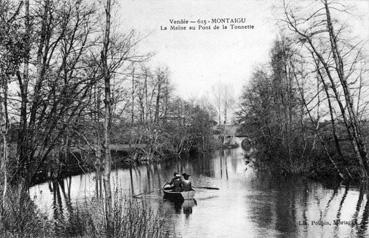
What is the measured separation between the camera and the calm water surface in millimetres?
16250

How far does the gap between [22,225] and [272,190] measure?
62.8ft

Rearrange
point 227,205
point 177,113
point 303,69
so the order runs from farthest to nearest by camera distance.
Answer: point 177,113 → point 303,69 → point 227,205

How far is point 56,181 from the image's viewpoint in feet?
111

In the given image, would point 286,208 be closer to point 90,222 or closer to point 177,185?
point 177,185

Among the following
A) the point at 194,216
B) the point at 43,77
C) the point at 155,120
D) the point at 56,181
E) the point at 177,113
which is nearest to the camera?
the point at 43,77

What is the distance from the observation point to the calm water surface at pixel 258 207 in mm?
16250

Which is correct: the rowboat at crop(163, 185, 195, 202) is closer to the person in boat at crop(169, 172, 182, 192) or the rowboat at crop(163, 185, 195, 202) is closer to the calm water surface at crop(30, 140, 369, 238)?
the person in boat at crop(169, 172, 182, 192)

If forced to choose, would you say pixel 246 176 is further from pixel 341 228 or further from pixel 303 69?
pixel 341 228

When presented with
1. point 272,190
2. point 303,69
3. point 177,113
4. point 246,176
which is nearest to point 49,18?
point 272,190

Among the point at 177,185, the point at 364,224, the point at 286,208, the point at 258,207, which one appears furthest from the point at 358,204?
the point at 177,185

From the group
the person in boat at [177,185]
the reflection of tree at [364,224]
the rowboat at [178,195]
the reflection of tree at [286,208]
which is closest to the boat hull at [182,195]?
the rowboat at [178,195]

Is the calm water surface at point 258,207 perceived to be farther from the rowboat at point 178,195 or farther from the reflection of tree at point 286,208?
the rowboat at point 178,195

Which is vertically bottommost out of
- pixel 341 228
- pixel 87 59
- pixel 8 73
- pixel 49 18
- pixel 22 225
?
pixel 341 228

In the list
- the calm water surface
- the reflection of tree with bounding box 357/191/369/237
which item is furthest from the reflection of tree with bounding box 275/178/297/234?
the reflection of tree with bounding box 357/191/369/237
